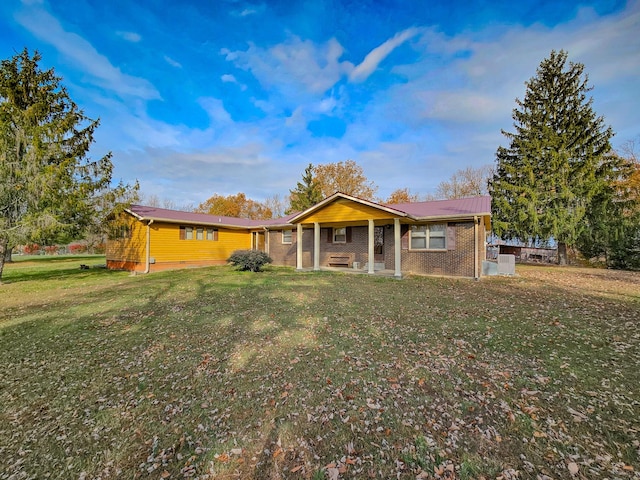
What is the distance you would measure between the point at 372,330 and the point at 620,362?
379 cm

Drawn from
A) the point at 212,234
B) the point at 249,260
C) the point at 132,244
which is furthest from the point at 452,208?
the point at 132,244

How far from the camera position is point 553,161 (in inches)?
793

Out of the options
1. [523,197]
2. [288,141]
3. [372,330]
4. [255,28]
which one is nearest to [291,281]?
[372,330]

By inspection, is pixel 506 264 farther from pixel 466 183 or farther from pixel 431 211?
pixel 466 183

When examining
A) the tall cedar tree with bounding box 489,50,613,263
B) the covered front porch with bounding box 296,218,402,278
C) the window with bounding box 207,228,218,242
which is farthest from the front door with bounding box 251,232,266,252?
the tall cedar tree with bounding box 489,50,613,263

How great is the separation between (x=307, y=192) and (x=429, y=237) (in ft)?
74.2

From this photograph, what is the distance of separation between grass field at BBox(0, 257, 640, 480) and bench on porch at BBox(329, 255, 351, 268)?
8.97 metres

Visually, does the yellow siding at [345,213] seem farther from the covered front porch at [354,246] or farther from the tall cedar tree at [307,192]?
the tall cedar tree at [307,192]

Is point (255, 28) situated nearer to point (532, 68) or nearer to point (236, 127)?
point (236, 127)

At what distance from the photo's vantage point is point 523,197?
66.2ft

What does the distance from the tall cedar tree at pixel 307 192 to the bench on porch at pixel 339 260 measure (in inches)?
718

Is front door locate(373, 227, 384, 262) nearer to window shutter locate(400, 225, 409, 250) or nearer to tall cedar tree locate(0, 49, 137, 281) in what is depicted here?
window shutter locate(400, 225, 409, 250)

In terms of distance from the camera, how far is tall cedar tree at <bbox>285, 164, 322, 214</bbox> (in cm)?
3450

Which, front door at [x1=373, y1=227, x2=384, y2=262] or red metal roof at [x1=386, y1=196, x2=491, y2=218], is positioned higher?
red metal roof at [x1=386, y1=196, x2=491, y2=218]
